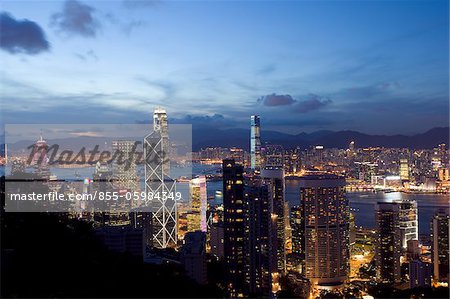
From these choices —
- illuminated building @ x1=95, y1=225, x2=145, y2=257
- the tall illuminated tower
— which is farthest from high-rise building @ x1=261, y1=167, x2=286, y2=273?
→ illuminated building @ x1=95, y1=225, x2=145, y2=257

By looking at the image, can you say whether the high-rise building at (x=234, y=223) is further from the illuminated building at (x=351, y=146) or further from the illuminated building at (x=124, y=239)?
the illuminated building at (x=351, y=146)

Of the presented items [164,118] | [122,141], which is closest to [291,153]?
→ [164,118]

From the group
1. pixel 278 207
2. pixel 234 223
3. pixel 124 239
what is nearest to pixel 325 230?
pixel 278 207

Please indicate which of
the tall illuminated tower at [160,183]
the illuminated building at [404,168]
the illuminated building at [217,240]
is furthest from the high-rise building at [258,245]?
the illuminated building at [404,168]

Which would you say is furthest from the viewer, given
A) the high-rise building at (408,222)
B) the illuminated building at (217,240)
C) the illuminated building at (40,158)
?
the high-rise building at (408,222)

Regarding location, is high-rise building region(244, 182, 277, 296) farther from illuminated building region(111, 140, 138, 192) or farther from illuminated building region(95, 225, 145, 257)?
illuminated building region(95, 225, 145, 257)

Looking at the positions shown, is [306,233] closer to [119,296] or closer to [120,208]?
[120,208]

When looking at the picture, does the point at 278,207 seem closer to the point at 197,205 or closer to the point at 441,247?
the point at 197,205
